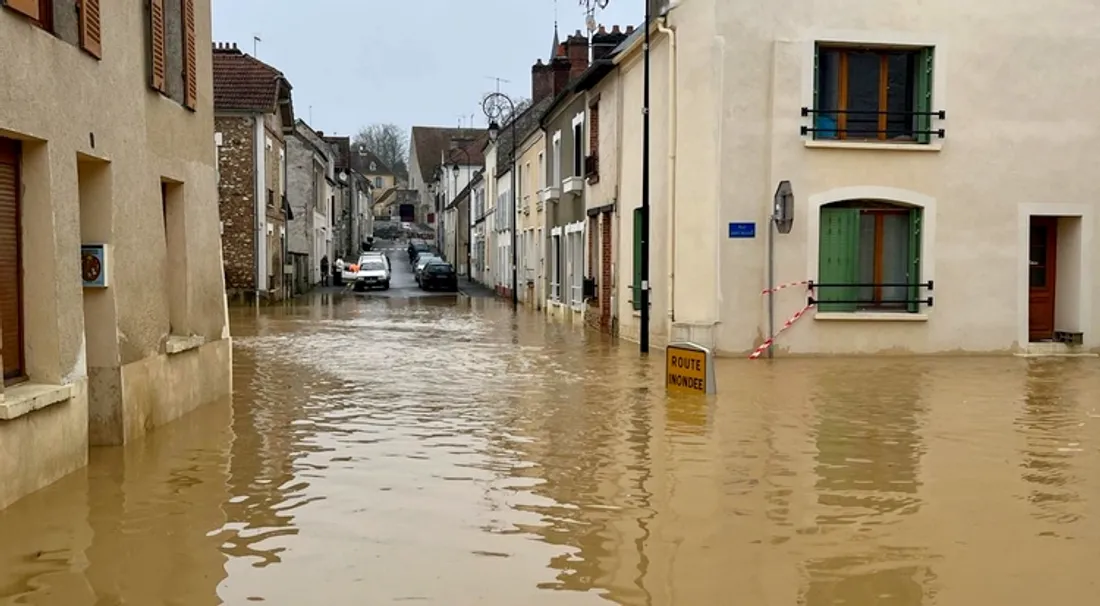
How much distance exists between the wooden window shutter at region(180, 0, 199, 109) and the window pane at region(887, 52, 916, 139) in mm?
10989

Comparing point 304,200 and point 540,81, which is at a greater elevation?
point 540,81

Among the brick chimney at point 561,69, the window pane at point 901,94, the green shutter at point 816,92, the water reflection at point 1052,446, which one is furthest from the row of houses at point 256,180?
the water reflection at point 1052,446

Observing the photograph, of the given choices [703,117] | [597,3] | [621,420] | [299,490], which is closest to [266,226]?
[597,3]

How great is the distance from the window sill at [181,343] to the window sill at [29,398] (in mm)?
2487

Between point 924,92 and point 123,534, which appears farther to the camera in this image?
point 924,92

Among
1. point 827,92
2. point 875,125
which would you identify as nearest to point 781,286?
point 875,125

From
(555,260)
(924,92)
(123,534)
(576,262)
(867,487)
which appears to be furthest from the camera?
(555,260)

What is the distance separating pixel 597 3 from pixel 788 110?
7286mm

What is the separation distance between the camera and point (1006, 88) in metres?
17.2

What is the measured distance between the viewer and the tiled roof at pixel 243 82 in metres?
31.2

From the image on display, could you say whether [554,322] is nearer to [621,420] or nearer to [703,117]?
[703,117]

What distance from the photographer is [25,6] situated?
7.04 meters

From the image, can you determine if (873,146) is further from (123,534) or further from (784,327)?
(123,534)

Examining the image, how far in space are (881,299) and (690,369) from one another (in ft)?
19.4
